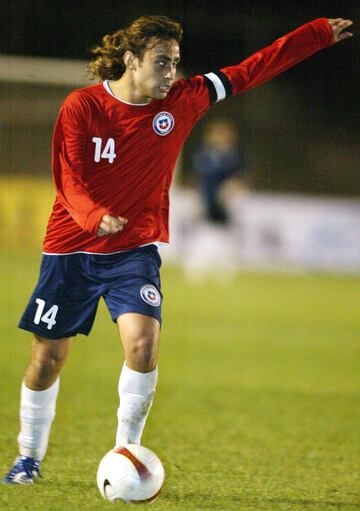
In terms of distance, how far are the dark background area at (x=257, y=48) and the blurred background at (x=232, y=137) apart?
0.09 ft

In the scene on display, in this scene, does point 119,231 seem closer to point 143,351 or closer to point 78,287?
point 78,287

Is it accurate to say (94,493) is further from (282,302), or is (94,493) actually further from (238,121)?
(238,121)

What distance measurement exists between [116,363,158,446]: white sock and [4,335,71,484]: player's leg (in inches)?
15.1

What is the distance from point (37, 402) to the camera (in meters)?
4.65

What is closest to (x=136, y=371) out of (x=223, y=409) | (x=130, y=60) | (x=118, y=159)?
(x=118, y=159)

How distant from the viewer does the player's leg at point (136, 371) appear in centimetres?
433

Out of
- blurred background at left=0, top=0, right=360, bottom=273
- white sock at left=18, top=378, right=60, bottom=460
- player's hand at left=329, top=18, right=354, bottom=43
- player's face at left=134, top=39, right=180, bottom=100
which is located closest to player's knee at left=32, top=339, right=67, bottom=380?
white sock at left=18, top=378, right=60, bottom=460

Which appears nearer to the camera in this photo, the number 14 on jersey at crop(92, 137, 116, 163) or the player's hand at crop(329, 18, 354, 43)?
the number 14 on jersey at crop(92, 137, 116, 163)

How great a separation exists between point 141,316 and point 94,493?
0.84 meters

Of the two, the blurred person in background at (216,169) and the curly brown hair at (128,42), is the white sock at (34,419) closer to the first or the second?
the curly brown hair at (128,42)

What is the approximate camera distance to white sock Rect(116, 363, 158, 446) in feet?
14.4

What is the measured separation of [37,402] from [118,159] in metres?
1.21

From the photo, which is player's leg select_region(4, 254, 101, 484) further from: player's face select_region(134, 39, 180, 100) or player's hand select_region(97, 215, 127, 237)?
player's face select_region(134, 39, 180, 100)

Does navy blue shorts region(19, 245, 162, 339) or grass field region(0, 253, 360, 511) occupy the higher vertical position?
navy blue shorts region(19, 245, 162, 339)
